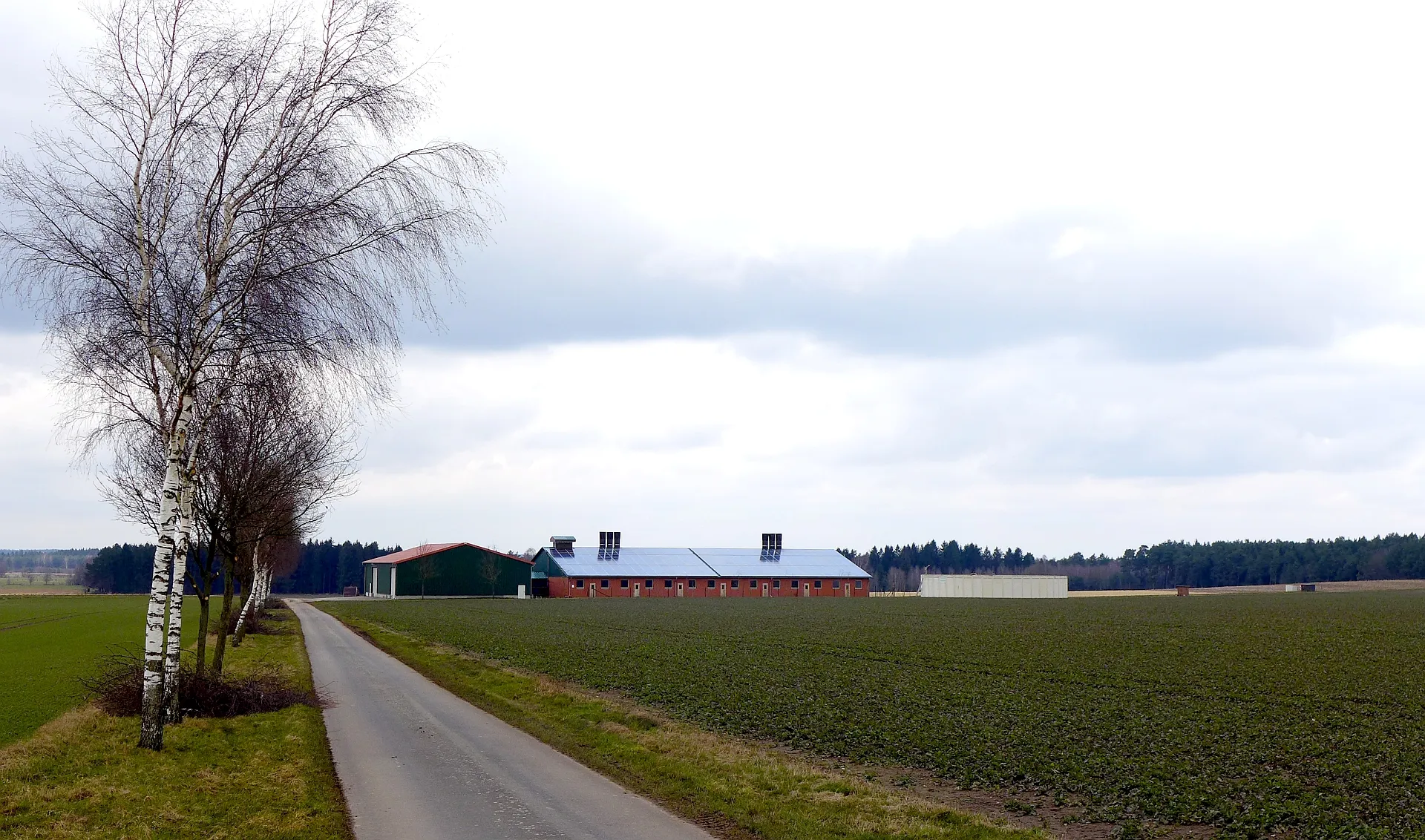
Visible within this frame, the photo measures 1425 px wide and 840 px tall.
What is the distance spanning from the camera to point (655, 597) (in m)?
131

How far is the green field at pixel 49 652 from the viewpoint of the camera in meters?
24.2

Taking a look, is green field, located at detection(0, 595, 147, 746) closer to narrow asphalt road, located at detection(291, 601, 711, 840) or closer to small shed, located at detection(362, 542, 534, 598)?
narrow asphalt road, located at detection(291, 601, 711, 840)

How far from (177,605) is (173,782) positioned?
11.0 ft

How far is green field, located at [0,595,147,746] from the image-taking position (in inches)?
952

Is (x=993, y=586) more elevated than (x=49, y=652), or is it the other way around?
(x=49, y=652)

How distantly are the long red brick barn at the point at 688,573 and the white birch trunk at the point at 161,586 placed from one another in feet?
373

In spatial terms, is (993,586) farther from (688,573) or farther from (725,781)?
(725,781)

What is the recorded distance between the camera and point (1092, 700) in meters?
26.8

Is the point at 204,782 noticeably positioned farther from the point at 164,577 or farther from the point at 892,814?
the point at 892,814

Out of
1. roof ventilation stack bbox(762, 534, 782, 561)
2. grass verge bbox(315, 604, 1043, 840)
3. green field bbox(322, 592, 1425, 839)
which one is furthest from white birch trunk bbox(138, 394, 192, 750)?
roof ventilation stack bbox(762, 534, 782, 561)

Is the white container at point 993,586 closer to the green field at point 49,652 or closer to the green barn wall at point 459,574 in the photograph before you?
the green barn wall at point 459,574

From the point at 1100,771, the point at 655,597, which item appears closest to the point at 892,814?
the point at 1100,771

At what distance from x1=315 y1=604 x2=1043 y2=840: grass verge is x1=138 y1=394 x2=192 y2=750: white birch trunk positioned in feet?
23.1

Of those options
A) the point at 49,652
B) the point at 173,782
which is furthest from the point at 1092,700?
the point at 49,652
